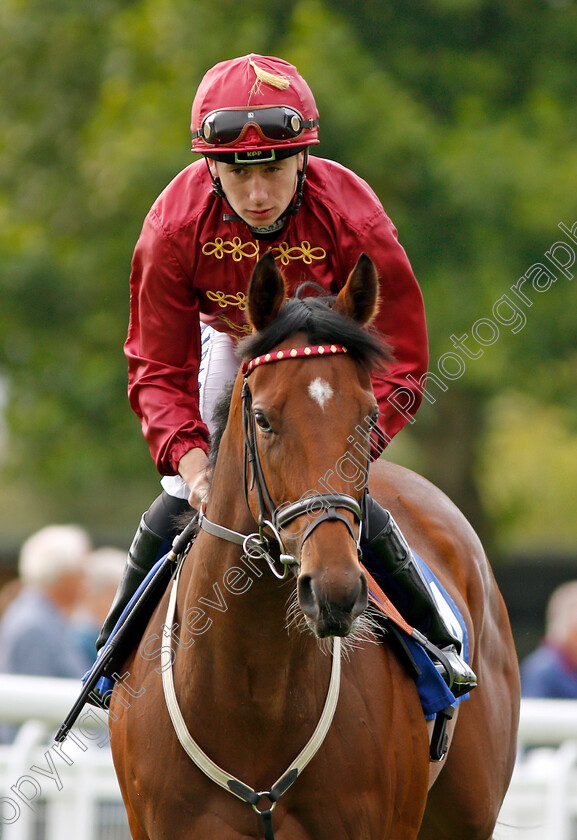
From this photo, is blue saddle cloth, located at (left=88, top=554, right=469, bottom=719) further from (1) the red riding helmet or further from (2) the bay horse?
(1) the red riding helmet

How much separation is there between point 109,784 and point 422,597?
287 cm

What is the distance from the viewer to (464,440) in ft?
47.9

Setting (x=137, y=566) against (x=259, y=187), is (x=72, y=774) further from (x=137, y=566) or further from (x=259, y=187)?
(x=259, y=187)

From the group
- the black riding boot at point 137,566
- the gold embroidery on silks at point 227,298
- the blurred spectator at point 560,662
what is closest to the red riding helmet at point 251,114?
the gold embroidery on silks at point 227,298

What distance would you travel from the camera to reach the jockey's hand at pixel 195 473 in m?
4.14

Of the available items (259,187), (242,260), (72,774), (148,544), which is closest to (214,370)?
(242,260)

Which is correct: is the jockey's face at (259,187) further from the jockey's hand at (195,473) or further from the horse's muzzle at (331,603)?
the horse's muzzle at (331,603)

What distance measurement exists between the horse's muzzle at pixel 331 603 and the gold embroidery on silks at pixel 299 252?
1.56 meters

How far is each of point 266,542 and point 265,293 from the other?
739 millimetres

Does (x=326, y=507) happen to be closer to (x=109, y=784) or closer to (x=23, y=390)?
(x=109, y=784)

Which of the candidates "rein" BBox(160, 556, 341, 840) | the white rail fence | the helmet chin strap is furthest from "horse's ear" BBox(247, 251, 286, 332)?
the white rail fence

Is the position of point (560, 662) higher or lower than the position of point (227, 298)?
lower

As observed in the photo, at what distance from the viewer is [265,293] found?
3.76 meters

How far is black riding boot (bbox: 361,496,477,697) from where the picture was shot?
4.48 metres
